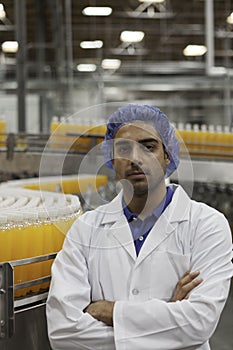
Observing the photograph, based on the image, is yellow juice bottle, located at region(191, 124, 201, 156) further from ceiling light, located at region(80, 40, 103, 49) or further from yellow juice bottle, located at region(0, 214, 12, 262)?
ceiling light, located at region(80, 40, 103, 49)

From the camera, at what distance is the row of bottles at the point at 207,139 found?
4758mm

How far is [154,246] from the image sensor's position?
179cm

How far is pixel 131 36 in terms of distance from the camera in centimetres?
1238

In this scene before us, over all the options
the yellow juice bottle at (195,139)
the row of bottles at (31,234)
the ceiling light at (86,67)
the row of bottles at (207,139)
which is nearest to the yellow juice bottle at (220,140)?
the row of bottles at (207,139)

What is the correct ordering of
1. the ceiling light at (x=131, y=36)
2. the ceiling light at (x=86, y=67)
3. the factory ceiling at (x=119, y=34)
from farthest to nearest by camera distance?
the ceiling light at (x=131, y=36), the ceiling light at (x=86, y=67), the factory ceiling at (x=119, y=34)

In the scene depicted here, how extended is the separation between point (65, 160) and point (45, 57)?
10.1 metres

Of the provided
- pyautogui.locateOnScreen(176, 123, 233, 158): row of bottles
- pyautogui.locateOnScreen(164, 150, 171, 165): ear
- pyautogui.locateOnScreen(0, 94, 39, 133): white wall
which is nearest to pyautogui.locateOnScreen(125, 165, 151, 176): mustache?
pyautogui.locateOnScreen(164, 150, 171, 165): ear

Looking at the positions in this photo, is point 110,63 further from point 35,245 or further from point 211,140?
point 35,245

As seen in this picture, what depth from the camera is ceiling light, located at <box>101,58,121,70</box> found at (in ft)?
40.8

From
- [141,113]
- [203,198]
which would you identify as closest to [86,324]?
[141,113]

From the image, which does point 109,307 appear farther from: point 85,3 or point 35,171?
point 85,3

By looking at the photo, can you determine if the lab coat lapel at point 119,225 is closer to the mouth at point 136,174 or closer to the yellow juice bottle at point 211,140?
the mouth at point 136,174

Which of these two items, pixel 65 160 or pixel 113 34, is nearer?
pixel 65 160

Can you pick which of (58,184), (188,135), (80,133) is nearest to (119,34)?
(188,135)
